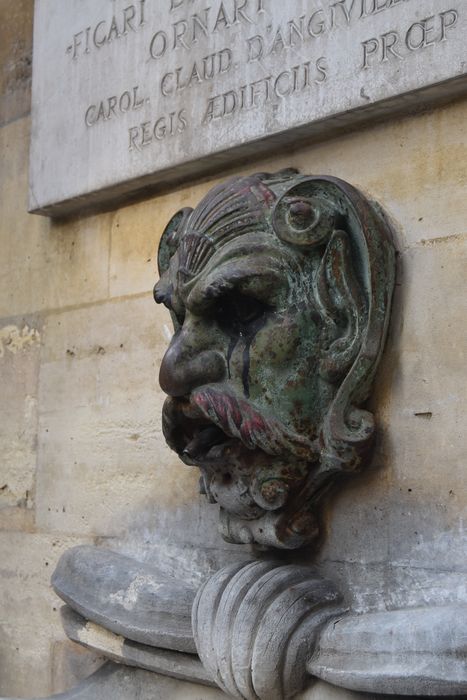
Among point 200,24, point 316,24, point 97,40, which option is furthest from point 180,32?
point 316,24

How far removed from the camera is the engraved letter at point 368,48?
2285mm

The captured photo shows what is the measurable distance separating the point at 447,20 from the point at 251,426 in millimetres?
860

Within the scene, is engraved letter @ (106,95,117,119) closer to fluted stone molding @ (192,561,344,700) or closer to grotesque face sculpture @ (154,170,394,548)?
grotesque face sculpture @ (154,170,394,548)

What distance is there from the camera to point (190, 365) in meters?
2.30

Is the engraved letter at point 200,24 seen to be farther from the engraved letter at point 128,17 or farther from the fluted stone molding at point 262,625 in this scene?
the fluted stone molding at point 262,625

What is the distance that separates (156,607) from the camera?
2533 millimetres

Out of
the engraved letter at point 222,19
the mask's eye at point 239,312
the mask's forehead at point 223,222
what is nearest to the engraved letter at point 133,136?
the engraved letter at point 222,19

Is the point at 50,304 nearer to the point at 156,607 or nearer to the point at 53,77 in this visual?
the point at 53,77

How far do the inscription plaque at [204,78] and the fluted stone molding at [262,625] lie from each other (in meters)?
0.95

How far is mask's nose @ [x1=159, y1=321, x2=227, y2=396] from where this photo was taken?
2.30m

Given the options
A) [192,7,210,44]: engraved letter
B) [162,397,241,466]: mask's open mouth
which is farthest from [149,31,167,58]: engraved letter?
[162,397,241,466]: mask's open mouth

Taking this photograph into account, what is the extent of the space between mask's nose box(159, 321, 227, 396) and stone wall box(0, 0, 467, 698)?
33 cm

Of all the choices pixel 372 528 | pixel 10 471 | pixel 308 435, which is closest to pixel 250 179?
pixel 308 435

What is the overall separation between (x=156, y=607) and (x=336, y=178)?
1.01 meters
